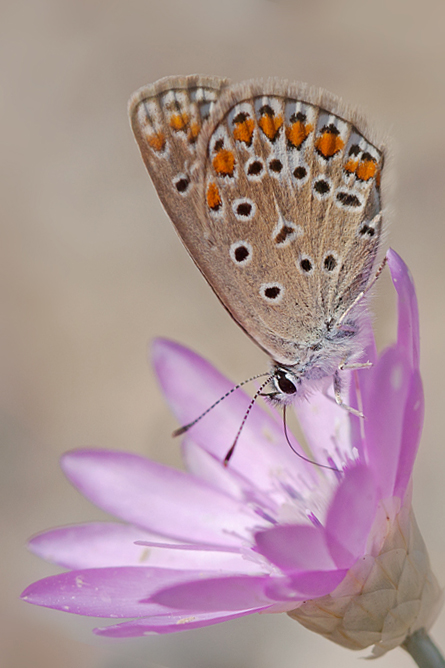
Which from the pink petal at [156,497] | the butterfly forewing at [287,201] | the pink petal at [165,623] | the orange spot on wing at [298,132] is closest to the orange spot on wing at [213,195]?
the butterfly forewing at [287,201]

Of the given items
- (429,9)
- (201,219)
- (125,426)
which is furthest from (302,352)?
(429,9)

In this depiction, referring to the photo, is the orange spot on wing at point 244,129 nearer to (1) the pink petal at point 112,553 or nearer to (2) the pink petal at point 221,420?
(2) the pink petal at point 221,420

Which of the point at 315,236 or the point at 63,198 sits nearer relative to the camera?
the point at 315,236

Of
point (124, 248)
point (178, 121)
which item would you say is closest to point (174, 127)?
point (178, 121)

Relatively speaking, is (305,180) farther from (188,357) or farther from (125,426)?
(125,426)

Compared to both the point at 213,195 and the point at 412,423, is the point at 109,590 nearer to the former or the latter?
the point at 412,423

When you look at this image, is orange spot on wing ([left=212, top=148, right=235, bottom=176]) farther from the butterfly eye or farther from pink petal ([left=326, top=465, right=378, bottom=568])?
pink petal ([left=326, top=465, right=378, bottom=568])
